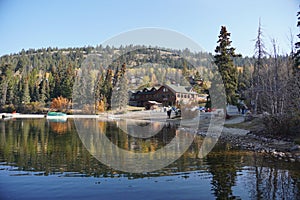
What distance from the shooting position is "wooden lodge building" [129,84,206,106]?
252ft

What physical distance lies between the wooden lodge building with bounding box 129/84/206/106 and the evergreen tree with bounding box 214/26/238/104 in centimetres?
3540

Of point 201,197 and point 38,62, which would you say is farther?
point 38,62

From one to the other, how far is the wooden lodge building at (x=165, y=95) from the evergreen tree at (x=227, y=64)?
116 ft

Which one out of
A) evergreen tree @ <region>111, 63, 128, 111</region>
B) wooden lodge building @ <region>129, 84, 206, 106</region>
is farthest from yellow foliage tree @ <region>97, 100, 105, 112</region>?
wooden lodge building @ <region>129, 84, 206, 106</region>

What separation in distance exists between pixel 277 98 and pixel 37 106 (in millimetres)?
65805

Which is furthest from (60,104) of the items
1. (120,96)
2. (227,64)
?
(227,64)

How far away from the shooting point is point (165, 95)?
3184 inches

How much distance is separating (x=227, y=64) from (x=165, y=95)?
45.6 metres

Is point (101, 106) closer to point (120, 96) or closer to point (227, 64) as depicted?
point (120, 96)

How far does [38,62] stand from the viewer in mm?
156500

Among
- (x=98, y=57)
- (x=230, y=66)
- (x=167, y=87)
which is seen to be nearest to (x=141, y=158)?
(x=230, y=66)

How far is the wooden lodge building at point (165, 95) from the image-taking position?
3021 inches

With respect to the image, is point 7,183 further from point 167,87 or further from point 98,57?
point 98,57

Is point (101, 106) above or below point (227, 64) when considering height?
below
